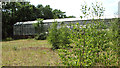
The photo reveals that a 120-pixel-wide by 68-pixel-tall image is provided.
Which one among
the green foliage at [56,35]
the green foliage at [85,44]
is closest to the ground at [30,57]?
the green foliage at [85,44]

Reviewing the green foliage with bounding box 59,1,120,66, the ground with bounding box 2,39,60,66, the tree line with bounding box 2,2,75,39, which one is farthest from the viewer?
the tree line with bounding box 2,2,75,39

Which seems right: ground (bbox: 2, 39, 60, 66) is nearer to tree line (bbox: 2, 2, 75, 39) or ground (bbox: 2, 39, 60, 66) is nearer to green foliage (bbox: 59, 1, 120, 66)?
green foliage (bbox: 59, 1, 120, 66)

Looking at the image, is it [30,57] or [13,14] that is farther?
[13,14]

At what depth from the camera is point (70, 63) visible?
2.82 meters

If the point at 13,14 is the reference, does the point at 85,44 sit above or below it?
below

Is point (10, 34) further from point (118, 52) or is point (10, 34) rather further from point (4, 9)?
point (118, 52)

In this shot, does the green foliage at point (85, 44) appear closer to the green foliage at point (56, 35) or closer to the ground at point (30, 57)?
the ground at point (30, 57)

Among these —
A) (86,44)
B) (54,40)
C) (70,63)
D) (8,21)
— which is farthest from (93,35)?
(8,21)

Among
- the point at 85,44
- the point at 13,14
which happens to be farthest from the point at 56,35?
the point at 13,14

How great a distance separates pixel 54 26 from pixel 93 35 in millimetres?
7317

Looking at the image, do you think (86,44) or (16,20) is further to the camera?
(16,20)

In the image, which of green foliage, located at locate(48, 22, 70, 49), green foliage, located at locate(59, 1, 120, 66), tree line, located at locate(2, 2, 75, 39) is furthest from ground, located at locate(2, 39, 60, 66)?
tree line, located at locate(2, 2, 75, 39)

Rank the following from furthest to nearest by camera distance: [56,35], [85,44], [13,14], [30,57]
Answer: [13,14] < [56,35] < [30,57] < [85,44]

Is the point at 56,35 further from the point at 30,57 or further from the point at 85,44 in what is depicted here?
the point at 85,44
